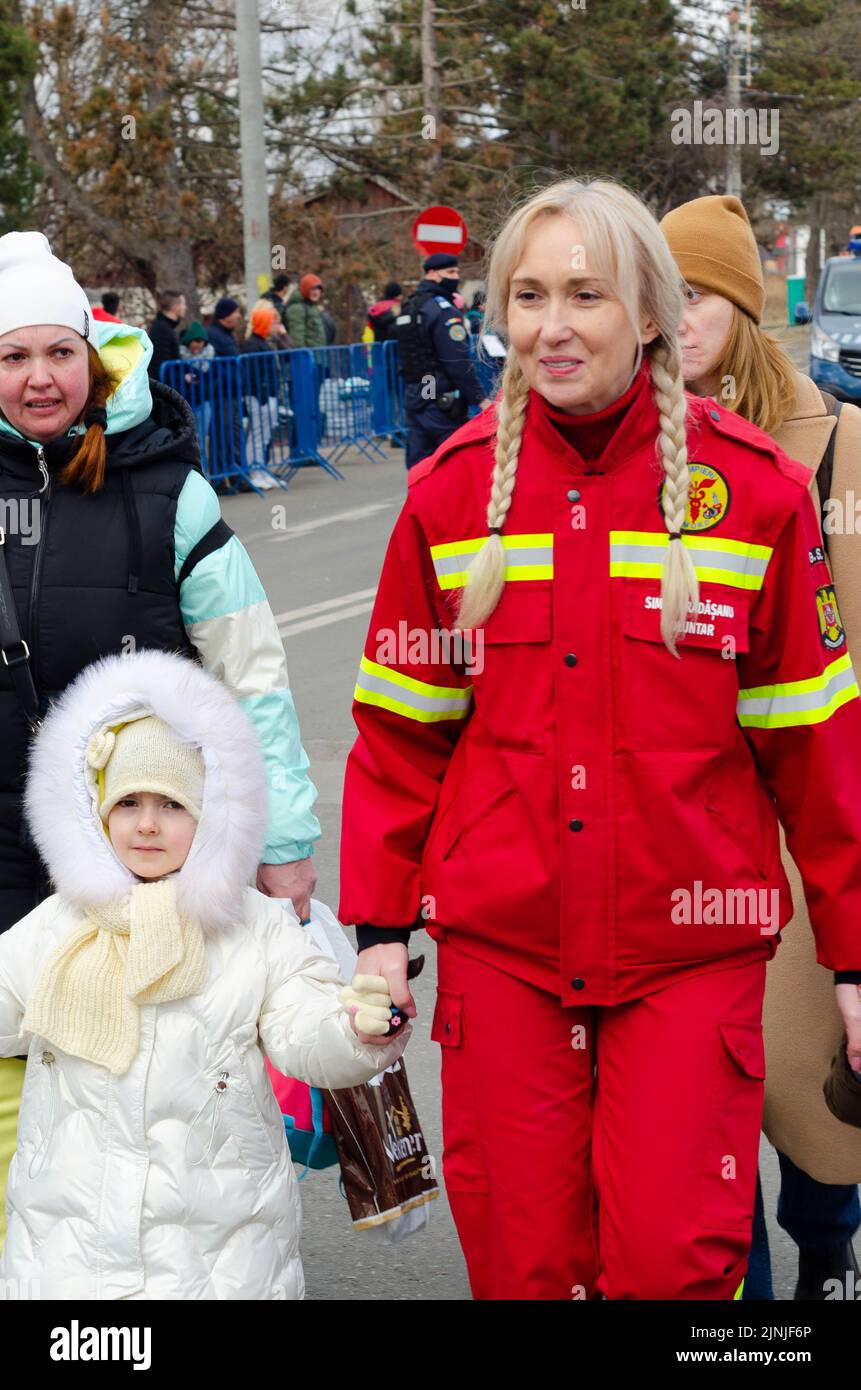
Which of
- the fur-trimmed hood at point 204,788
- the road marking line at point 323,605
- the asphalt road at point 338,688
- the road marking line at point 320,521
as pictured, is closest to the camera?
the fur-trimmed hood at point 204,788

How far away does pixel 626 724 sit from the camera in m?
2.68

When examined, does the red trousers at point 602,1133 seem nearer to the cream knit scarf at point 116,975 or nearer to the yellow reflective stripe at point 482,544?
the cream knit scarf at point 116,975

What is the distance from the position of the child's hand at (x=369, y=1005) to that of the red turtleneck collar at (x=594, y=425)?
2.80 feet

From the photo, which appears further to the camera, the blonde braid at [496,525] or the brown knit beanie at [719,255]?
the brown knit beanie at [719,255]

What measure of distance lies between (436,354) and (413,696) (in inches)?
463

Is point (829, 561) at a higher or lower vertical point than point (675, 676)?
higher

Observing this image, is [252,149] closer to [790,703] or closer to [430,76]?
[430,76]

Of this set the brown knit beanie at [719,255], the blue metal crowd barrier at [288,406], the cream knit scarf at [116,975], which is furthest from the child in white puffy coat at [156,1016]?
the blue metal crowd barrier at [288,406]

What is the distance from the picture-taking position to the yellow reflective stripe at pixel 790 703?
Result: 9.14 ft

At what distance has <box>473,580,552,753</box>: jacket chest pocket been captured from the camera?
2725 mm

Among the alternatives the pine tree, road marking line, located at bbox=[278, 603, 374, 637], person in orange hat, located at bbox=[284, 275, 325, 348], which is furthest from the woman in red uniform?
the pine tree

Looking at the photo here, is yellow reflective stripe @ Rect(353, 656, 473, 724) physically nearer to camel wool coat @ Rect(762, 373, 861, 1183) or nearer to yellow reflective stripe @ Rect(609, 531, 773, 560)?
yellow reflective stripe @ Rect(609, 531, 773, 560)

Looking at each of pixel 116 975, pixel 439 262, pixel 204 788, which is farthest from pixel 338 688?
pixel 116 975
